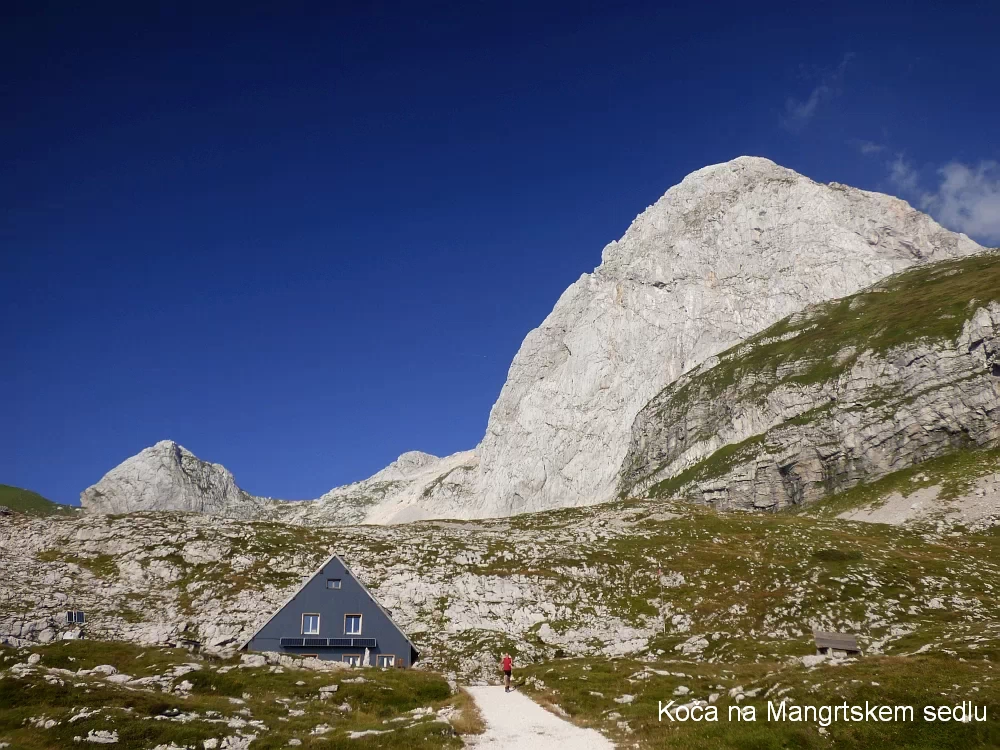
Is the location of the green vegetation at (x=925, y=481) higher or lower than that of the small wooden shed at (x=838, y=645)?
higher

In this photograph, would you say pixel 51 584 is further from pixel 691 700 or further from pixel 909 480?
pixel 909 480

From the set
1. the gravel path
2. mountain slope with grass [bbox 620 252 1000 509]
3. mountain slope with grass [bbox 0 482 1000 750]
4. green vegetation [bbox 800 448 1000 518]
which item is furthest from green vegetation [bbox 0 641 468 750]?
mountain slope with grass [bbox 620 252 1000 509]

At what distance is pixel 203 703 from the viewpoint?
2853cm

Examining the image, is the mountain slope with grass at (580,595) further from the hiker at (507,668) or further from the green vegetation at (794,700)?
the hiker at (507,668)

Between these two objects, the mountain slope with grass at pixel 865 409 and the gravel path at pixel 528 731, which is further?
the mountain slope with grass at pixel 865 409

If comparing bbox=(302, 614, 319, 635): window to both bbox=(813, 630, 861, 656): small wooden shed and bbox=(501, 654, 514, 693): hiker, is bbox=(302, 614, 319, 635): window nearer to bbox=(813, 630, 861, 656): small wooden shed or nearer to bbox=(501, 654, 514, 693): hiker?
bbox=(501, 654, 514, 693): hiker

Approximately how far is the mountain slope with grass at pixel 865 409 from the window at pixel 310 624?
430 ft

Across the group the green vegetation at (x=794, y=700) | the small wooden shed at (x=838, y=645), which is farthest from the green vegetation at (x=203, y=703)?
the small wooden shed at (x=838, y=645)

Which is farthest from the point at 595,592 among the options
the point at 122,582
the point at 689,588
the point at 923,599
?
the point at 122,582

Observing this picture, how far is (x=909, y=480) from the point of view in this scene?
13412cm

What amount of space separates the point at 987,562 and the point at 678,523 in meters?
37.5

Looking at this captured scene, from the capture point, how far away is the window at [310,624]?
5084 cm

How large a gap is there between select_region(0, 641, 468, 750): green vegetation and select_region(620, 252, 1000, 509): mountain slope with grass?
458 feet

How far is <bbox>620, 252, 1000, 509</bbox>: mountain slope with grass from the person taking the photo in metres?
146
